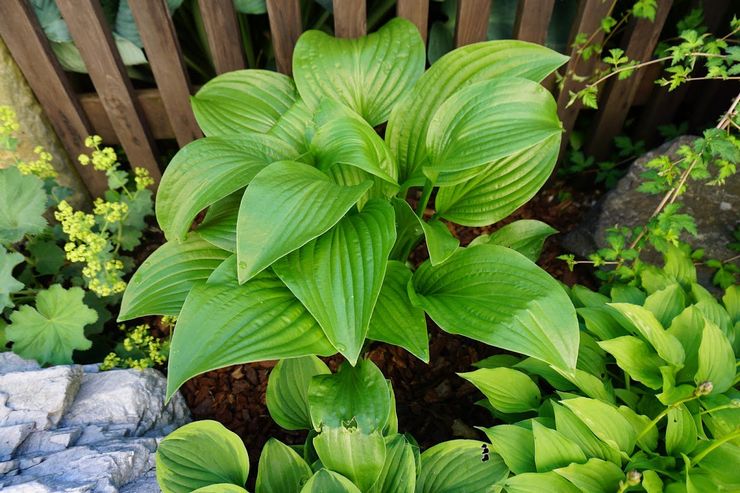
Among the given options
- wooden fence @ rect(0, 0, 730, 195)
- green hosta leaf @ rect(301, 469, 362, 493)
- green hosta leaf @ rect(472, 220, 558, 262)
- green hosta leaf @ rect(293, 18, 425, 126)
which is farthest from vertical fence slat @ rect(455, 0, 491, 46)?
green hosta leaf @ rect(301, 469, 362, 493)

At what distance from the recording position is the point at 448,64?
1646 mm

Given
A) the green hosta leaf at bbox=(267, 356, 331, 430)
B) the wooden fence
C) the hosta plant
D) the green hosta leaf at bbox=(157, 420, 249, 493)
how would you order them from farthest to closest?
the wooden fence → the green hosta leaf at bbox=(267, 356, 331, 430) → the green hosta leaf at bbox=(157, 420, 249, 493) → the hosta plant

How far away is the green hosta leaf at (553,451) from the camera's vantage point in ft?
4.25

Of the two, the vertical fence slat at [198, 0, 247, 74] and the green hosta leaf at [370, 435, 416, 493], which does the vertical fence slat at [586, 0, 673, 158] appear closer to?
the vertical fence slat at [198, 0, 247, 74]

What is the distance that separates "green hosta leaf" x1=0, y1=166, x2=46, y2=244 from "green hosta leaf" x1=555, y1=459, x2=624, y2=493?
1.72 metres

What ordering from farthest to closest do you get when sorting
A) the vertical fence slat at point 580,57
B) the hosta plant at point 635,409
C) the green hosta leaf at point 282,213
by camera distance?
the vertical fence slat at point 580,57, the hosta plant at point 635,409, the green hosta leaf at point 282,213

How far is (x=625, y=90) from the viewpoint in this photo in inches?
88.2

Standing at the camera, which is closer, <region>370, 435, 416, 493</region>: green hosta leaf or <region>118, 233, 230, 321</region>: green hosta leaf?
<region>370, 435, 416, 493</region>: green hosta leaf

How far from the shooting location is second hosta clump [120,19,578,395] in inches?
47.9

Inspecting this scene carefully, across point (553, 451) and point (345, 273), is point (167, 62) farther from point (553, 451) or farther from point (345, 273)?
point (553, 451)

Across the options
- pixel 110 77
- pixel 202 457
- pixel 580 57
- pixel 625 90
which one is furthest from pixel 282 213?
pixel 625 90

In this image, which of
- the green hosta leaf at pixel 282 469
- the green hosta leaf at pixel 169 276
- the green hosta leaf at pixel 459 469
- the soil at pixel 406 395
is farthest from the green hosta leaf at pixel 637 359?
the green hosta leaf at pixel 169 276

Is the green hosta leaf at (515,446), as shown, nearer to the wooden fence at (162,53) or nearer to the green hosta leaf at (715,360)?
the green hosta leaf at (715,360)

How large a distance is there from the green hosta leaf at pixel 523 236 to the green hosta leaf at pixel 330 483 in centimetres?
90
